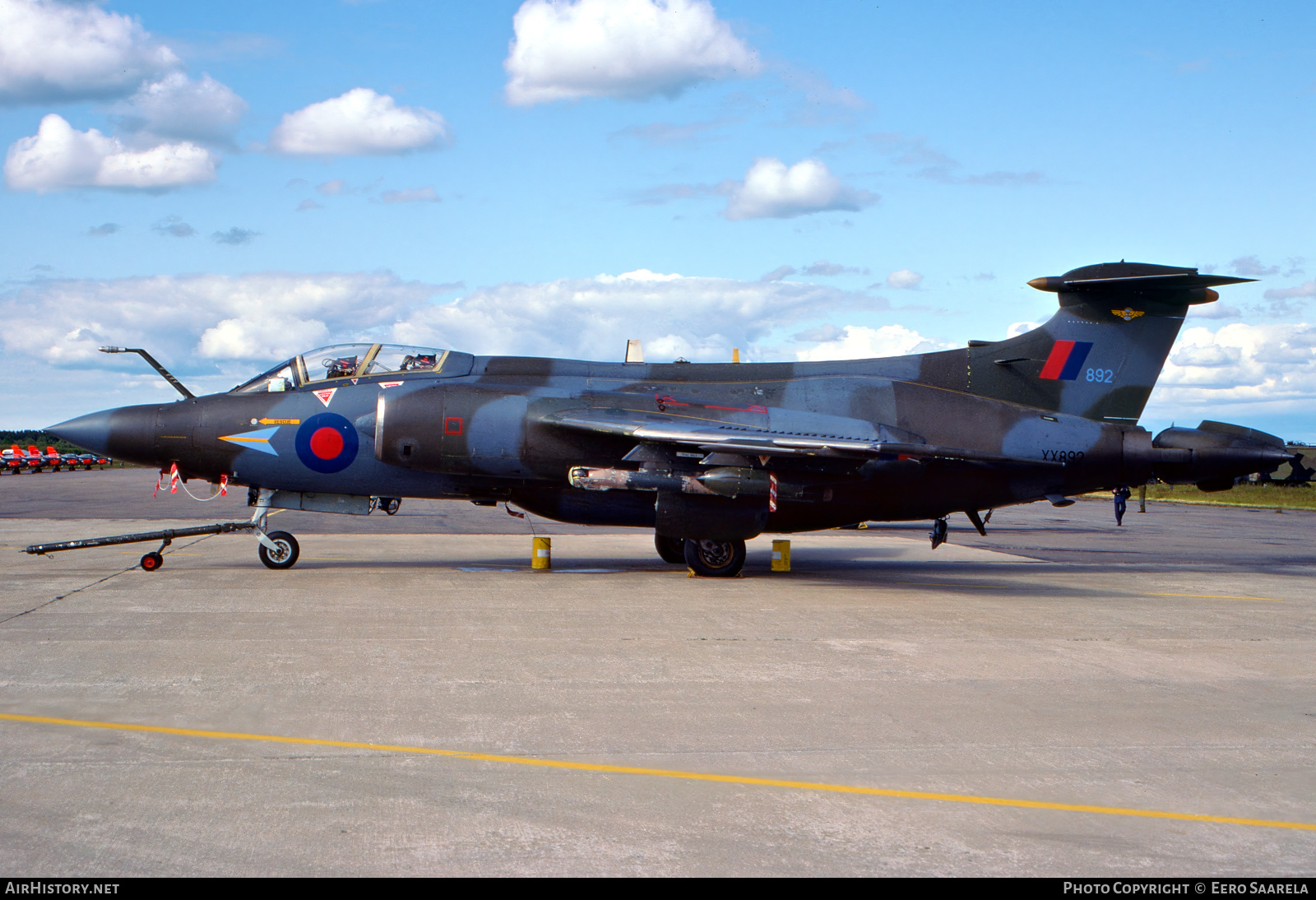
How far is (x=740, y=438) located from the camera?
13047 millimetres

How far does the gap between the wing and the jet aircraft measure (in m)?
0.04

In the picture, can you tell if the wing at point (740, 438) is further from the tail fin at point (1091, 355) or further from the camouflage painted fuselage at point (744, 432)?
the tail fin at point (1091, 355)

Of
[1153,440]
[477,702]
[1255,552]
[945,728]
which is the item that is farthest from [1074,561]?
[477,702]

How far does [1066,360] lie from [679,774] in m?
12.2

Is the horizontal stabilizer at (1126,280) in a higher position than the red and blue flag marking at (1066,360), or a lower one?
higher

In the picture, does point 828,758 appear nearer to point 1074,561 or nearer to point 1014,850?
point 1014,850

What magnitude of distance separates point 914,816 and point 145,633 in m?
7.39

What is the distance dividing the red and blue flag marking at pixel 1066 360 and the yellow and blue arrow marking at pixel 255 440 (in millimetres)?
11576

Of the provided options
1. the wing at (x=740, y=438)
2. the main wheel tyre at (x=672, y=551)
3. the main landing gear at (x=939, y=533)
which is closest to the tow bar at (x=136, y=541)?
the wing at (x=740, y=438)

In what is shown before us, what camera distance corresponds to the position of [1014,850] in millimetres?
4547

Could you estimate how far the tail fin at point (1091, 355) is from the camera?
50.7 feet

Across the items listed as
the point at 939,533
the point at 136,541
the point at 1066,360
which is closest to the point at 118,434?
the point at 136,541

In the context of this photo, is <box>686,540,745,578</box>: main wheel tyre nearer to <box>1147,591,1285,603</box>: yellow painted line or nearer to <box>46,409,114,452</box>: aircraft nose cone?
<box>1147,591,1285,603</box>: yellow painted line

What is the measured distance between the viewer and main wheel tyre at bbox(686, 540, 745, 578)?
1468 cm
